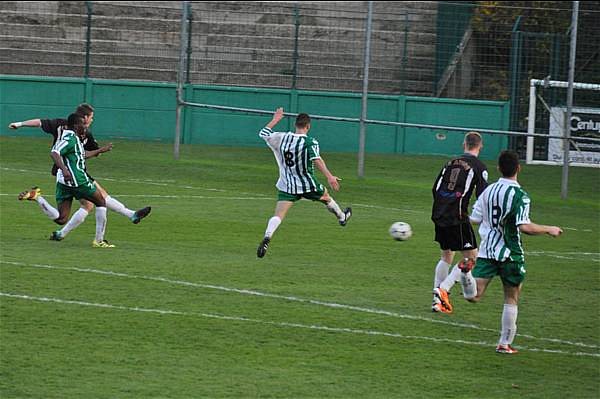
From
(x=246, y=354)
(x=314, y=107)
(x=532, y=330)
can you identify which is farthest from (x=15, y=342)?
(x=314, y=107)

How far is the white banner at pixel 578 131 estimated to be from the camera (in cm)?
2427

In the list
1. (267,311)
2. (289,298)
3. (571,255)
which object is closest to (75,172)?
(289,298)

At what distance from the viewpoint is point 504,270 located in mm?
10172

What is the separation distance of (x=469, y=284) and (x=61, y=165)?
5.98 metres

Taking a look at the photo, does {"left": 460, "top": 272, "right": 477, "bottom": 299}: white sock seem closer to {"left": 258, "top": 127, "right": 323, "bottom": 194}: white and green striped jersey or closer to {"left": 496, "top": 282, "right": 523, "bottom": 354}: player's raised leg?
{"left": 496, "top": 282, "right": 523, "bottom": 354}: player's raised leg

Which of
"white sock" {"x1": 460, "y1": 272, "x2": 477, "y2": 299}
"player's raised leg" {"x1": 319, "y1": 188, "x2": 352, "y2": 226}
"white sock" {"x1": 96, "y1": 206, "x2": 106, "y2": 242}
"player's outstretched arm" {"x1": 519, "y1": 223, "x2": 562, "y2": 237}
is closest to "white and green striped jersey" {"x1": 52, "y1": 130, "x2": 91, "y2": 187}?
"white sock" {"x1": 96, "y1": 206, "x2": 106, "y2": 242}

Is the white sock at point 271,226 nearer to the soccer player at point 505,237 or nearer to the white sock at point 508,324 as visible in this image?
the soccer player at point 505,237

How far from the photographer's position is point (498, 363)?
9.82m

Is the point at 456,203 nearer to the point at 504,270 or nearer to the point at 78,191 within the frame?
the point at 504,270

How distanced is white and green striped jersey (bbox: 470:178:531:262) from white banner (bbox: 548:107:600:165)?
14281mm

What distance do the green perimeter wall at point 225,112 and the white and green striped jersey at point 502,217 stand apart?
1929 centimetres

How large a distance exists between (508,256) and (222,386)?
2877mm

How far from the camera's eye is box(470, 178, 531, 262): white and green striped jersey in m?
10.0

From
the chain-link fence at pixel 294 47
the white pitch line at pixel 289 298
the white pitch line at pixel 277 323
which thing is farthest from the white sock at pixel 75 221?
the chain-link fence at pixel 294 47
